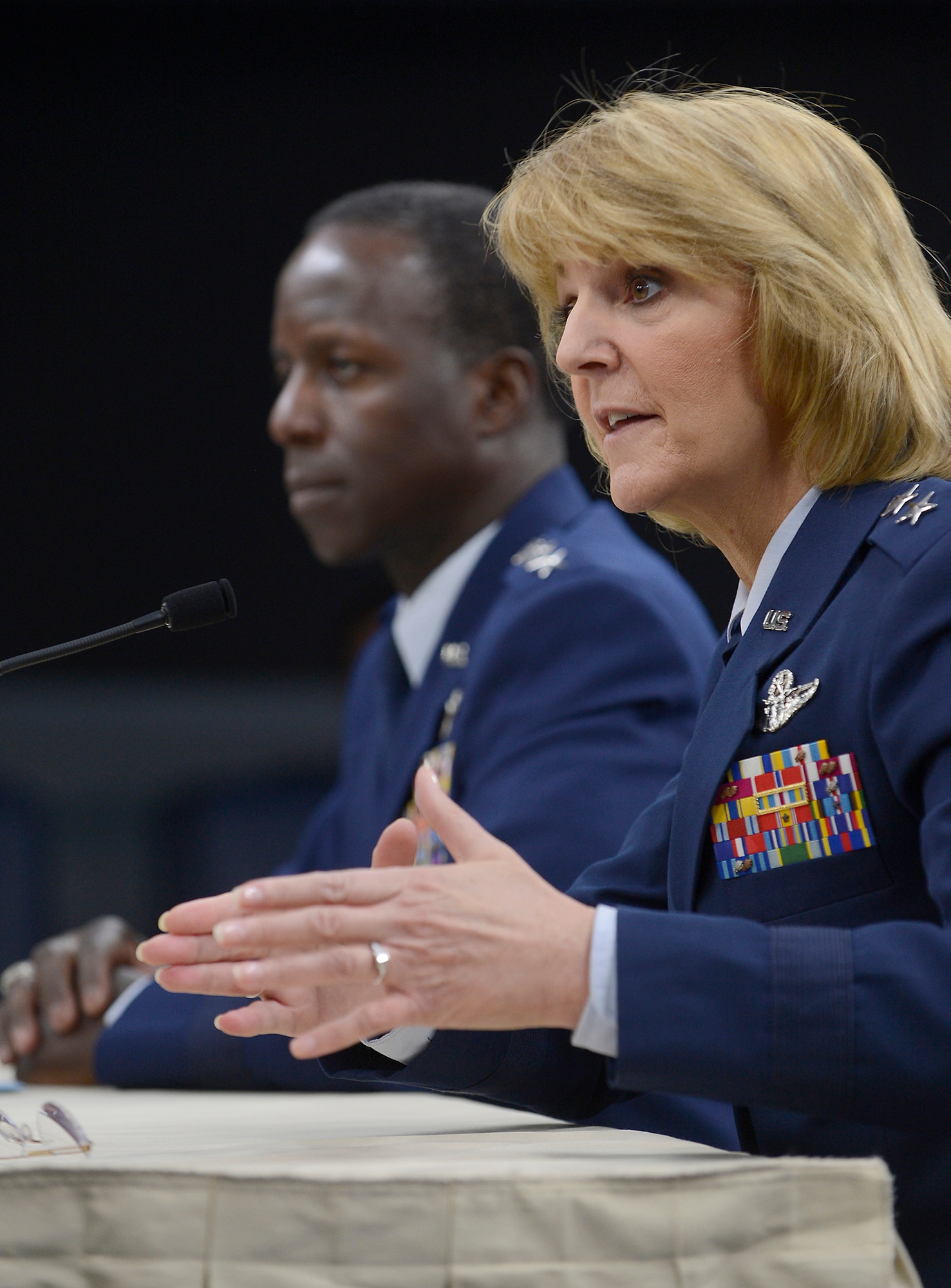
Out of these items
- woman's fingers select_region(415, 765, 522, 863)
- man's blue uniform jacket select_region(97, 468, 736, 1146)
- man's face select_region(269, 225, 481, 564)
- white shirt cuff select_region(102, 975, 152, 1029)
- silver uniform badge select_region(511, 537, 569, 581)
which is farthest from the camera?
man's face select_region(269, 225, 481, 564)

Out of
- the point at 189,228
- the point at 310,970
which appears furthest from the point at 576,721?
the point at 189,228

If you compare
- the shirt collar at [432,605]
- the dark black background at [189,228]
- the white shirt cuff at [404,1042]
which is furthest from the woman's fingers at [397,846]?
the dark black background at [189,228]

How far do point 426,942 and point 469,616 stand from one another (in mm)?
1156

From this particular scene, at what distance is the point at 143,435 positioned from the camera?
3777mm

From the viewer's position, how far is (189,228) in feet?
12.3

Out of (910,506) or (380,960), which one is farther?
(910,506)

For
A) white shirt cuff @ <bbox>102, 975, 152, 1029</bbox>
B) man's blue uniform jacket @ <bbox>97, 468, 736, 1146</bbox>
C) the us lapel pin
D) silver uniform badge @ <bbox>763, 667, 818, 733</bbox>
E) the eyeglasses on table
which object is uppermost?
the us lapel pin

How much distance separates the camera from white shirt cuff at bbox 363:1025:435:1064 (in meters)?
1.00

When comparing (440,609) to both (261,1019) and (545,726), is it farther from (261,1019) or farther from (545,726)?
(261,1019)

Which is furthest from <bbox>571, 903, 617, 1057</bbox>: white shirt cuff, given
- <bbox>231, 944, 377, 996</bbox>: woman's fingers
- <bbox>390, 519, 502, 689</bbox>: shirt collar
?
<bbox>390, 519, 502, 689</bbox>: shirt collar

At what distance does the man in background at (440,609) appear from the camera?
1.56 m

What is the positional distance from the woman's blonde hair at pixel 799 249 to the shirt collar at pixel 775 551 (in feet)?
0.07

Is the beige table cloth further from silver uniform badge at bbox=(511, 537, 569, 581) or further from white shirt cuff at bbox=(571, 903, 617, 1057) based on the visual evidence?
silver uniform badge at bbox=(511, 537, 569, 581)

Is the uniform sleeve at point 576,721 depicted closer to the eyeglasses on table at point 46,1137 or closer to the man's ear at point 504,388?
the man's ear at point 504,388
